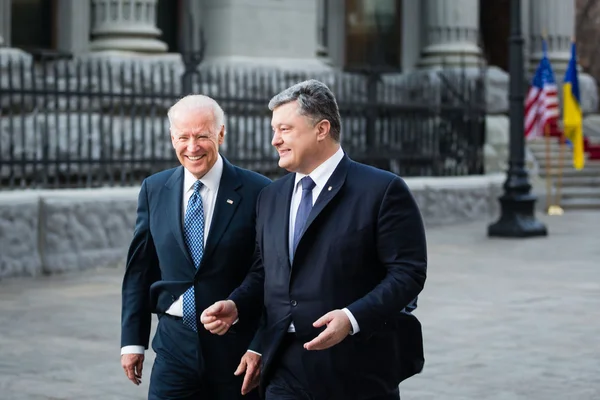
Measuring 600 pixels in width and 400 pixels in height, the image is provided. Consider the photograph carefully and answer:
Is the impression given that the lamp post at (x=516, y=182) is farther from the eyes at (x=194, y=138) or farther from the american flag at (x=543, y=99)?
the eyes at (x=194, y=138)

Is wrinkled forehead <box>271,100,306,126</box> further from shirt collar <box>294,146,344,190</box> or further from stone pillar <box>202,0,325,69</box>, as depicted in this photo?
stone pillar <box>202,0,325,69</box>

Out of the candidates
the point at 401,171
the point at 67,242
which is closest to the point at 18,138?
the point at 67,242

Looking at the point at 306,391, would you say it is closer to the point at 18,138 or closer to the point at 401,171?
the point at 18,138

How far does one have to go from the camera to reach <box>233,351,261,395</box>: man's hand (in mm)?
4203

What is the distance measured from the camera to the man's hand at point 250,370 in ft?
13.8

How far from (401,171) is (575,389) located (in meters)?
11.6

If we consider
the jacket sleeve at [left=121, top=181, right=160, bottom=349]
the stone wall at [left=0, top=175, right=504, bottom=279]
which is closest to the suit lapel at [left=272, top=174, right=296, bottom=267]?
the jacket sleeve at [left=121, top=181, right=160, bottom=349]

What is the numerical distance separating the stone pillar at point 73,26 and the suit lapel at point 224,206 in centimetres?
1469

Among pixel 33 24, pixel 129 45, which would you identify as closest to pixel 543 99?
pixel 129 45

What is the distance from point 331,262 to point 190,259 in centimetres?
66

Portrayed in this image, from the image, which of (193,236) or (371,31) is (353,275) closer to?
(193,236)

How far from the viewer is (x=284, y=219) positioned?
407 cm

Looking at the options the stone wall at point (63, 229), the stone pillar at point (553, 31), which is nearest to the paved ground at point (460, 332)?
the stone wall at point (63, 229)

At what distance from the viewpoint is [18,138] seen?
15.0 m
